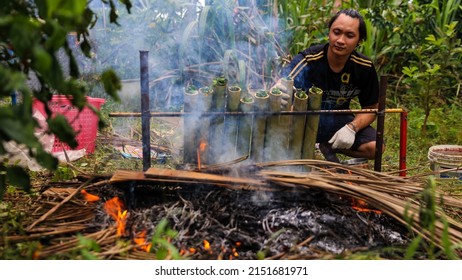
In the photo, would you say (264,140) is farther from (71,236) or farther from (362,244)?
(71,236)

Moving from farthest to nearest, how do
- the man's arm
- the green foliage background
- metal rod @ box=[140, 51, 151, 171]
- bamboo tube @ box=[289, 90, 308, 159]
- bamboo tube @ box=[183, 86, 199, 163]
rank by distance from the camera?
the green foliage background
the man's arm
bamboo tube @ box=[289, 90, 308, 159]
bamboo tube @ box=[183, 86, 199, 163]
metal rod @ box=[140, 51, 151, 171]

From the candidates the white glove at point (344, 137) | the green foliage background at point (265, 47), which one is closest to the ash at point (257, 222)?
the white glove at point (344, 137)

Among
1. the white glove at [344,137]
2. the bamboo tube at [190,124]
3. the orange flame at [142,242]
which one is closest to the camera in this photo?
the orange flame at [142,242]

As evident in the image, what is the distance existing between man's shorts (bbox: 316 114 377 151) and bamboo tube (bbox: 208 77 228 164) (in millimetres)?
1374

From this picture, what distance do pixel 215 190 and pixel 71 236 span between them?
2.86ft

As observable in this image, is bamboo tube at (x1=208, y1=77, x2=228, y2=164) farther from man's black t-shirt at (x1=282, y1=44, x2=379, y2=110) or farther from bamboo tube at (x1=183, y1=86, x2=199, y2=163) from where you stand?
man's black t-shirt at (x1=282, y1=44, x2=379, y2=110)

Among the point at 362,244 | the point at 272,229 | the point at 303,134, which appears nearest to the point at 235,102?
the point at 303,134

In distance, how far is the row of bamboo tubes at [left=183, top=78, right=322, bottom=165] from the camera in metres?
3.55

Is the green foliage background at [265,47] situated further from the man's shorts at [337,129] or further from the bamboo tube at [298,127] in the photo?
the bamboo tube at [298,127]

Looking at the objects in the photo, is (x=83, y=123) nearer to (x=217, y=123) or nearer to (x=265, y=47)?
(x=217, y=123)

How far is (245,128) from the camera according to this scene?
366 centimetres

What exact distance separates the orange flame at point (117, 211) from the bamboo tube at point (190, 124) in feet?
2.28

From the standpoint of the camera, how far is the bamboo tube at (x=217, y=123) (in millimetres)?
3562

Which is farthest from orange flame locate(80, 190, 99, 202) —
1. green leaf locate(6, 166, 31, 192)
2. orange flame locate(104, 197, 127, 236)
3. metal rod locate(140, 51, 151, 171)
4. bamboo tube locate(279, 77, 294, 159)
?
bamboo tube locate(279, 77, 294, 159)
